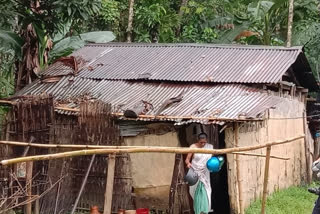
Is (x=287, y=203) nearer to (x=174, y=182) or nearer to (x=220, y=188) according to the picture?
(x=220, y=188)

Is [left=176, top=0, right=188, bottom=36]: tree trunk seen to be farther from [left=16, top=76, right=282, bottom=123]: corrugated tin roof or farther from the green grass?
the green grass

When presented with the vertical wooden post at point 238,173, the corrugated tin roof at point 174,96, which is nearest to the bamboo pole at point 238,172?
the vertical wooden post at point 238,173

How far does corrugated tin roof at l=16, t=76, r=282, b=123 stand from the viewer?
30.3 ft

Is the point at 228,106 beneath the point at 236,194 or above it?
above

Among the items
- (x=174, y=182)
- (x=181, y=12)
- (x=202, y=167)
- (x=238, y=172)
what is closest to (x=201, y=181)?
(x=202, y=167)

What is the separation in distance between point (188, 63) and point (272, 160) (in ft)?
8.62

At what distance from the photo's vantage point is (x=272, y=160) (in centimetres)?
1088

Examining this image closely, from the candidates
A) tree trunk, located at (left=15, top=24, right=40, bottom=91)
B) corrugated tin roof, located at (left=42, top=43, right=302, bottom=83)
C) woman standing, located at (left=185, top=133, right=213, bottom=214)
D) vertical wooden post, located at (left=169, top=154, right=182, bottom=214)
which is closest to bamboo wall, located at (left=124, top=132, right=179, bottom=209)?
vertical wooden post, located at (left=169, top=154, right=182, bottom=214)

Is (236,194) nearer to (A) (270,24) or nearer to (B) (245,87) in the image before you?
(B) (245,87)

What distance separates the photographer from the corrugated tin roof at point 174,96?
9.25m

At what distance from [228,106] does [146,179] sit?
208cm

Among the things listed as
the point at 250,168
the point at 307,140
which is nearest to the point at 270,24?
the point at 307,140

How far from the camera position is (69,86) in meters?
11.1

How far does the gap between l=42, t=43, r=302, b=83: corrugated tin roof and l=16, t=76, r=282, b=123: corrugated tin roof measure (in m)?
0.20
